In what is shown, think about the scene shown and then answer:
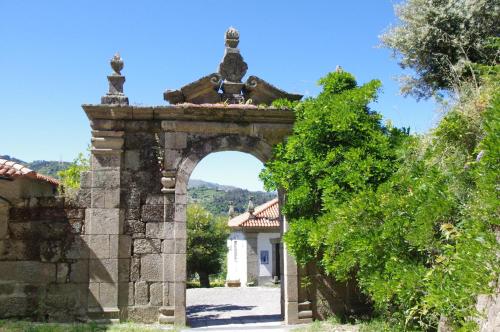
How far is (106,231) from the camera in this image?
9.19 metres

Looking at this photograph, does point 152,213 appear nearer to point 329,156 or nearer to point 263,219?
point 329,156

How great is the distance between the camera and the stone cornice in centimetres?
945

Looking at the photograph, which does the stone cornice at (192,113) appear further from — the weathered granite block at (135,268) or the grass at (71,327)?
the grass at (71,327)

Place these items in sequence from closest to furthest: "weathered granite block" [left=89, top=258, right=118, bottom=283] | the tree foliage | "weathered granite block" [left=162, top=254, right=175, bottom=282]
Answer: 1. the tree foliage
2. "weathered granite block" [left=89, top=258, right=118, bottom=283]
3. "weathered granite block" [left=162, top=254, right=175, bottom=282]

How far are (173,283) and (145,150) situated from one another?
2.53 metres

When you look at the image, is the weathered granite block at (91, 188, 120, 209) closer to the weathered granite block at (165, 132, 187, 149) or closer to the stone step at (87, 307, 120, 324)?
the weathered granite block at (165, 132, 187, 149)

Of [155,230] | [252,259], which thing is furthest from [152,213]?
[252,259]

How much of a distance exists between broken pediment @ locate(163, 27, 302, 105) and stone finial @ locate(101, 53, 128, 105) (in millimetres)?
892

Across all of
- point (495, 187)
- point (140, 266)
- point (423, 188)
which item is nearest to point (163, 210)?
point (140, 266)

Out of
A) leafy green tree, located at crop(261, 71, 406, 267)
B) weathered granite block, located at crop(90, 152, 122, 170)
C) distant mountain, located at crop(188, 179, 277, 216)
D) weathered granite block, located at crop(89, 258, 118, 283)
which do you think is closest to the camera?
leafy green tree, located at crop(261, 71, 406, 267)

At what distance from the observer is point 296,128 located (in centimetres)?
924

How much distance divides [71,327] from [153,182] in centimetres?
286

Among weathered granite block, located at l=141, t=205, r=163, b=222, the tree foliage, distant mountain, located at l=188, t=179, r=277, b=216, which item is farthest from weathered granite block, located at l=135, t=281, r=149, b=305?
distant mountain, located at l=188, t=179, r=277, b=216

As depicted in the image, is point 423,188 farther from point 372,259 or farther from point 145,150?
point 145,150
